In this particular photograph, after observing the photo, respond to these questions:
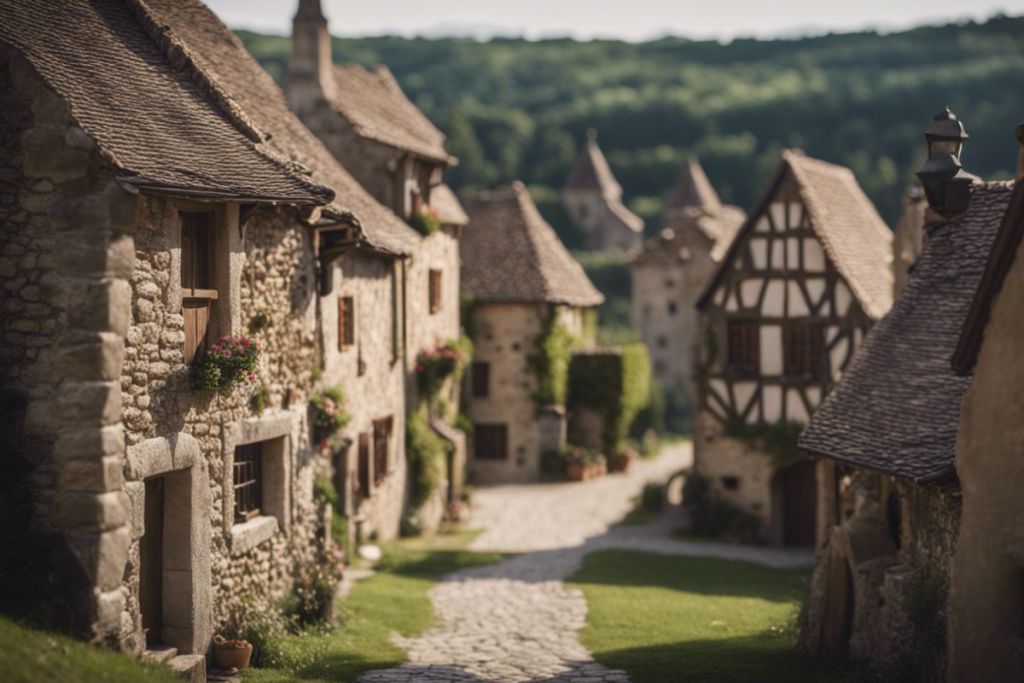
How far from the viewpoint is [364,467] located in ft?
77.7

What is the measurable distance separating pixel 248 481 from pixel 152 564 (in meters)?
2.45

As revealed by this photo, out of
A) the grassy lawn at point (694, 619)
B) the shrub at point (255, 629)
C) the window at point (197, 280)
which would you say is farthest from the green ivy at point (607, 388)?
the window at point (197, 280)

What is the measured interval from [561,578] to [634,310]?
34.7 meters

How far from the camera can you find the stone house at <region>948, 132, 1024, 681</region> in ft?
35.4

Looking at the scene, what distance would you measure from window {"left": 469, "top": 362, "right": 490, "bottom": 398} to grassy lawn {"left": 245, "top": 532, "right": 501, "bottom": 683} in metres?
11.0

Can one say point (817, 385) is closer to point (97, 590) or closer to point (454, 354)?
point (454, 354)

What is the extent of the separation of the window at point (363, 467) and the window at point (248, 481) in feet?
24.1

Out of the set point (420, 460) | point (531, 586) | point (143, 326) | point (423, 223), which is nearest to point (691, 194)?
point (423, 223)

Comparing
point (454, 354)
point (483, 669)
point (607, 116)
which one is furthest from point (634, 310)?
point (607, 116)

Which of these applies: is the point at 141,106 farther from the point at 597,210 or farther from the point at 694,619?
the point at 597,210

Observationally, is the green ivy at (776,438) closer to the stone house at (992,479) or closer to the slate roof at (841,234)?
the slate roof at (841,234)

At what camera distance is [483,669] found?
1472 cm

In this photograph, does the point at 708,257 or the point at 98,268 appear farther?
the point at 708,257

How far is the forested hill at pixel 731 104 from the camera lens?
94938 millimetres
